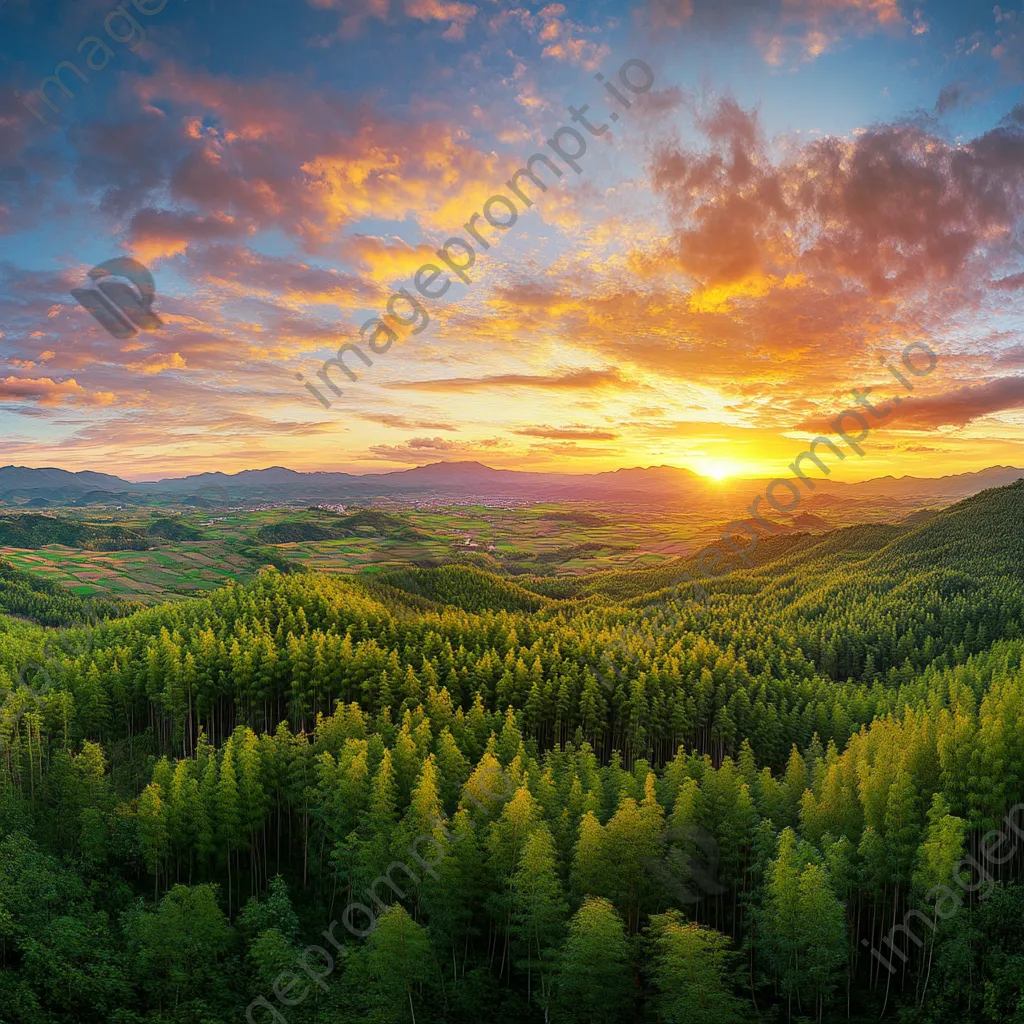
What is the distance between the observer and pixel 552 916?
39.6 m

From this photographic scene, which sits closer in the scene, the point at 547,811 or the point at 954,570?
the point at 547,811

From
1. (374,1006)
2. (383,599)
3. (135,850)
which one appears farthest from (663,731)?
(383,599)

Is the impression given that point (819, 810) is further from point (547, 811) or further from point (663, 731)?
point (663, 731)

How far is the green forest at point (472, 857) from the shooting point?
37.7 m

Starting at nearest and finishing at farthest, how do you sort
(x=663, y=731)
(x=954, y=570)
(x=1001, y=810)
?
(x=1001, y=810), (x=663, y=731), (x=954, y=570)

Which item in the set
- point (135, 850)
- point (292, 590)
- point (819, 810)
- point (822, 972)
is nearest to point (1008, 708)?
point (819, 810)

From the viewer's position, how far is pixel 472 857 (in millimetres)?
44469

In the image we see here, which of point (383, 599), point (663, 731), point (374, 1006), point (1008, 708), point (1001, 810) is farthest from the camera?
point (383, 599)

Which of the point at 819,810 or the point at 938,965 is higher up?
the point at 819,810

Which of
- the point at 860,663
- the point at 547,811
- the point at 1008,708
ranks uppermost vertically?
the point at 1008,708

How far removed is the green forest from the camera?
124 feet

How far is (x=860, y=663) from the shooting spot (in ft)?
417

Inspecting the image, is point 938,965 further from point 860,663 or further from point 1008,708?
point 860,663

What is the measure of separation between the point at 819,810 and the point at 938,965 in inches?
432
